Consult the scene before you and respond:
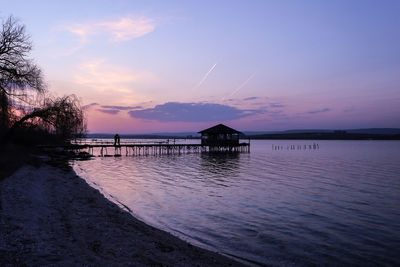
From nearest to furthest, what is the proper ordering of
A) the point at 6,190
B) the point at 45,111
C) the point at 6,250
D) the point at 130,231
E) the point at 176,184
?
the point at 6,250
the point at 130,231
the point at 6,190
the point at 176,184
the point at 45,111

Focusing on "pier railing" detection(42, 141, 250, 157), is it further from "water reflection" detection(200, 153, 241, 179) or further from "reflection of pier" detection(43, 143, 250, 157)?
"water reflection" detection(200, 153, 241, 179)

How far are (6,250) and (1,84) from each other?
22.5 metres

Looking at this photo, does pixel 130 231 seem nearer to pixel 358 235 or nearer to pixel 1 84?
pixel 358 235

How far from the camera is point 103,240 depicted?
7.88 metres

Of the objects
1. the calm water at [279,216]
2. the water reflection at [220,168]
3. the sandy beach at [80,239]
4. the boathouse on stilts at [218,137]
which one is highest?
the boathouse on stilts at [218,137]

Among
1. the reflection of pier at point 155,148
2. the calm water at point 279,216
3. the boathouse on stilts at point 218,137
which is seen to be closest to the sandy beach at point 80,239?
the calm water at point 279,216

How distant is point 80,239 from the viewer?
7.58 m

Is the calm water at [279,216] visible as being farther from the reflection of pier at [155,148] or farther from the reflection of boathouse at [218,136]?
the reflection of boathouse at [218,136]

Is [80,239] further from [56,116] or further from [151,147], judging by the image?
[151,147]

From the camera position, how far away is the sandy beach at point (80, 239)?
6.16 meters

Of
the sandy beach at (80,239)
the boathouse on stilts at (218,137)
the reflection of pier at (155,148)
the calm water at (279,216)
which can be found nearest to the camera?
the sandy beach at (80,239)

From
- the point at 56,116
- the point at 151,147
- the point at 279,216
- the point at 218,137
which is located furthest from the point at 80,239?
the point at 151,147

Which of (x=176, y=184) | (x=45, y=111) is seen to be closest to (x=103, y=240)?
(x=176, y=184)

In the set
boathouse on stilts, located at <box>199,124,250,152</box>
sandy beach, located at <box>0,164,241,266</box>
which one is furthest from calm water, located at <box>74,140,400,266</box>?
boathouse on stilts, located at <box>199,124,250,152</box>
